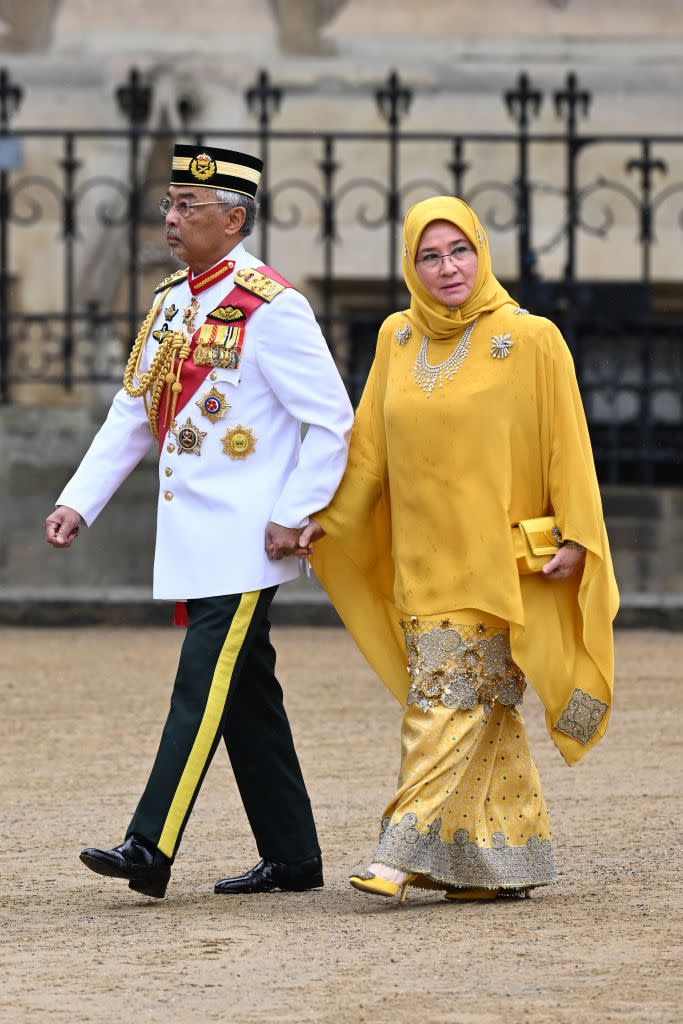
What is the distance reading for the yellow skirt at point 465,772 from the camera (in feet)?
15.5

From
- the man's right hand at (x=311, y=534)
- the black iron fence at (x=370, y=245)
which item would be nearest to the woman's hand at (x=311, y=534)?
the man's right hand at (x=311, y=534)

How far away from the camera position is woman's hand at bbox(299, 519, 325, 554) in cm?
485

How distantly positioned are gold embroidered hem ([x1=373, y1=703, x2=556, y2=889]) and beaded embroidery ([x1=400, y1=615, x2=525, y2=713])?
3cm

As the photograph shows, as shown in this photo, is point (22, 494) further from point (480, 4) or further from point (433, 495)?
point (433, 495)

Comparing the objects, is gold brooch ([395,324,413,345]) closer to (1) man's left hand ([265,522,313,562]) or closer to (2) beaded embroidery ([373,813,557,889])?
(1) man's left hand ([265,522,313,562])

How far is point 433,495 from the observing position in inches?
190

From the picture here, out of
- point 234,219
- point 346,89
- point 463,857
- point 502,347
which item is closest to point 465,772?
point 463,857

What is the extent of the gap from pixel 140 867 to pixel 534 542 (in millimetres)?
1061

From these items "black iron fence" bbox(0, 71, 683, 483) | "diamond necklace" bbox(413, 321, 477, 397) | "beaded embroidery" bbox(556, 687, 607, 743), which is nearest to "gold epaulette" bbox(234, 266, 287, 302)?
"diamond necklace" bbox(413, 321, 477, 397)

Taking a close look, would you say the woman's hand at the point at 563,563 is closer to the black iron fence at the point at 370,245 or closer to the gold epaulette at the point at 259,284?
the gold epaulette at the point at 259,284

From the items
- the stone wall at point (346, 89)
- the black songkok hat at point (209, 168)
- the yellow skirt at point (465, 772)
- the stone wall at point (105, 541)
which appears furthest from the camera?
the stone wall at point (346, 89)

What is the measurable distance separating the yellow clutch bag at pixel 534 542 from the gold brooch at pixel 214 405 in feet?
2.20

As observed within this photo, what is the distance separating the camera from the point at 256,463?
16.0ft

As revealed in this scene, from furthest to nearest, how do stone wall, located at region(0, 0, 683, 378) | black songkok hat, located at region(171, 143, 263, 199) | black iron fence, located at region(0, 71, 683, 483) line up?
stone wall, located at region(0, 0, 683, 378)
black iron fence, located at region(0, 71, 683, 483)
black songkok hat, located at region(171, 143, 263, 199)
